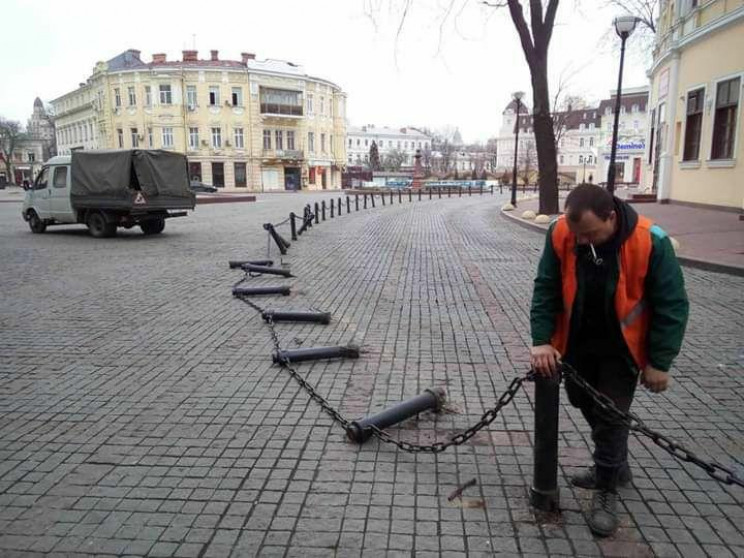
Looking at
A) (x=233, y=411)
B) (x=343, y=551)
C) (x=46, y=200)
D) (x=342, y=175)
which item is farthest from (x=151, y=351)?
(x=342, y=175)

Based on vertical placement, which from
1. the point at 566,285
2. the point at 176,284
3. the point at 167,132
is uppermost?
the point at 167,132

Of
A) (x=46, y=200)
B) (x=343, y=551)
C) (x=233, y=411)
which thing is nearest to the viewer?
(x=343, y=551)

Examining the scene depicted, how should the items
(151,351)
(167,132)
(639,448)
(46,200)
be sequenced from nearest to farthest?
(639,448) < (151,351) < (46,200) < (167,132)

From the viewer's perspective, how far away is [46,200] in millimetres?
17172

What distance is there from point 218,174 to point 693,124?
172 ft

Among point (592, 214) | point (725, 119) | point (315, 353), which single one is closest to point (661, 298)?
point (592, 214)

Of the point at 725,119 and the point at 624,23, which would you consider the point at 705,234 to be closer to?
the point at 624,23

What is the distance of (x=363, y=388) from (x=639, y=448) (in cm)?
203

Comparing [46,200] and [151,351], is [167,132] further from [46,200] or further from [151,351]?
[151,351]

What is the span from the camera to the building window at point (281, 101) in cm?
6588

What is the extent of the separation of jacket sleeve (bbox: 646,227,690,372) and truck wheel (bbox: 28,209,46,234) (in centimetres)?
1849

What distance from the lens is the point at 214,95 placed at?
64.1m

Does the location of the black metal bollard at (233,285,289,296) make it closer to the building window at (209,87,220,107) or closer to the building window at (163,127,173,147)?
the building window at (209,87,220,107)

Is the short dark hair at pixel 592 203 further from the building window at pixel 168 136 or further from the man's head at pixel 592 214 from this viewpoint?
the building window at pixel 168 136
